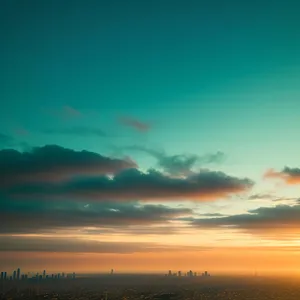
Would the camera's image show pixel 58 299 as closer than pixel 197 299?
Yes

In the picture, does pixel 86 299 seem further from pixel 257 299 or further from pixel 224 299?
pixel 257 299

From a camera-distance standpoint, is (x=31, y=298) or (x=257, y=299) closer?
(x=31, y=298)

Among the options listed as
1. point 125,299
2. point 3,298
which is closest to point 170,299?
point 125,299

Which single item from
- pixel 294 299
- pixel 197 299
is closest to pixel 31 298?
pixel 197 299

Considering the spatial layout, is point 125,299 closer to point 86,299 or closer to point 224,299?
point 86,299

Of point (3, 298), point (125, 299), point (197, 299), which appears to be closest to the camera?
point (3, 298)

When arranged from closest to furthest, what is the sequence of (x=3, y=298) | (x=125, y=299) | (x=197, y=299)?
(x=3, y=298) < (x=125, y=299) < (x=197, y=299)

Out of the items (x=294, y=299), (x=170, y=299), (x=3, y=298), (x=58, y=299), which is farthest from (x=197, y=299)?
(x=3, y=298)
